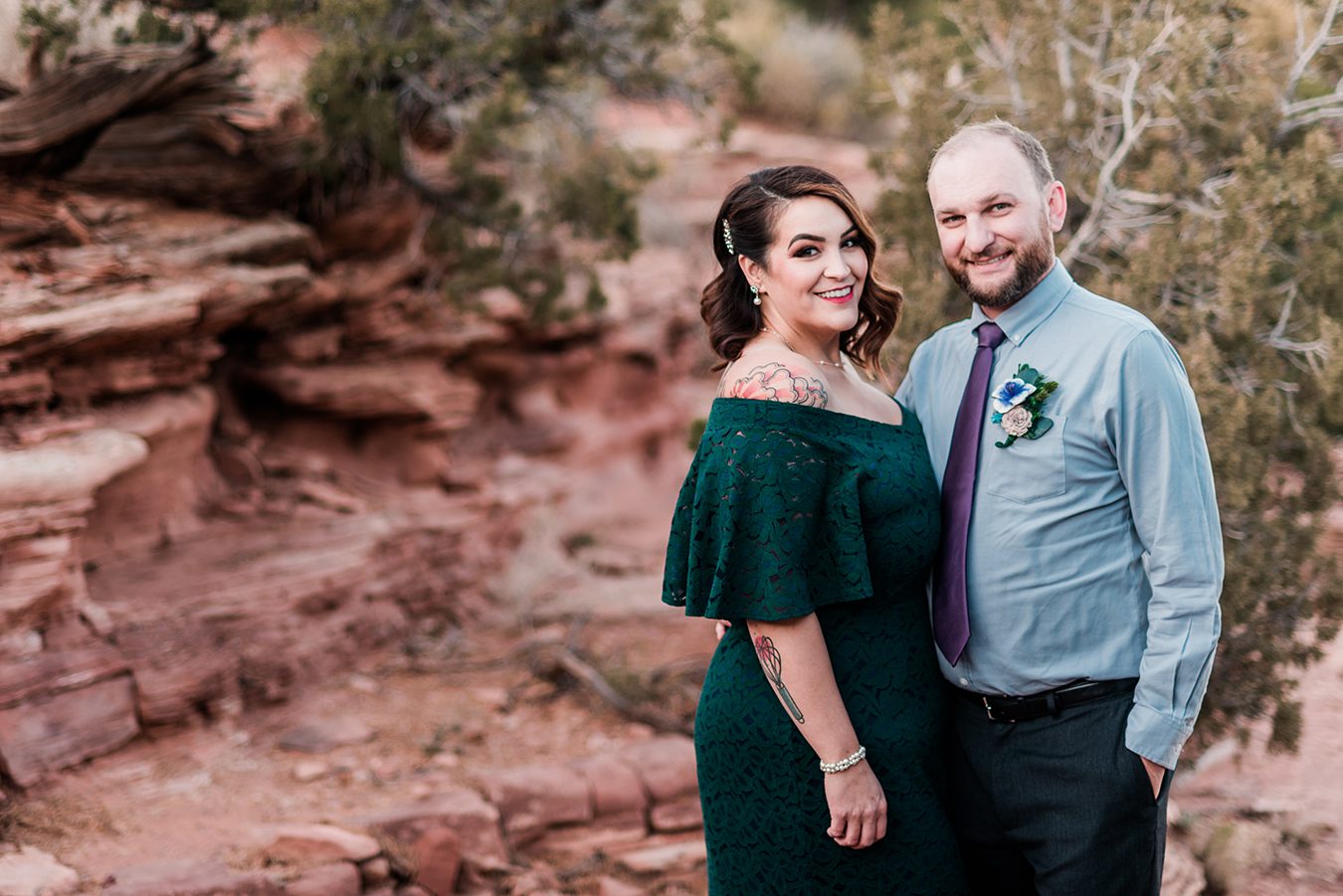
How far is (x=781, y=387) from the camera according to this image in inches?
103

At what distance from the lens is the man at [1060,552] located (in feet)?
7.96

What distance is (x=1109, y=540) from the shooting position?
2.54 metres

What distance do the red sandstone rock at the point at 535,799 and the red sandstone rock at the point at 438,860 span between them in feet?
1.17

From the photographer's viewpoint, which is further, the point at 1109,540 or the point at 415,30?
the point at 415,30

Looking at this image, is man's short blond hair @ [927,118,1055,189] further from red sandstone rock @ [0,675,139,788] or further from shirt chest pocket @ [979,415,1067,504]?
red sandstone rock @ [0,675,139,788]

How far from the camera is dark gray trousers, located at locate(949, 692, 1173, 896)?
8.25 ft

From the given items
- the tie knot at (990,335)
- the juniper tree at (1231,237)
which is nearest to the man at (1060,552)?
the tie knot at (990,335)

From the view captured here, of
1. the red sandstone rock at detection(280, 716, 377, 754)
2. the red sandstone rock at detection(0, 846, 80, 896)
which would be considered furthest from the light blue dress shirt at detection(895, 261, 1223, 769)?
the red sandstone rock at detection(280, 716, 377, 754)

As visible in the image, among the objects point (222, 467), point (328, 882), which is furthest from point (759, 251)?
point (222, 467)

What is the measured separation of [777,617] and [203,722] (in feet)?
13.7

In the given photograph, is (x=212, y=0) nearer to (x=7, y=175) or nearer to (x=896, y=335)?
(x=7, y=175)

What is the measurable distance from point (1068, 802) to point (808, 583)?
0.77 m

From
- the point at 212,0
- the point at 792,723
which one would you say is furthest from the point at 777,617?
the point at 212,0

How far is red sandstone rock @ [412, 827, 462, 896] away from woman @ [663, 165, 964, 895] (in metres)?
2.04
